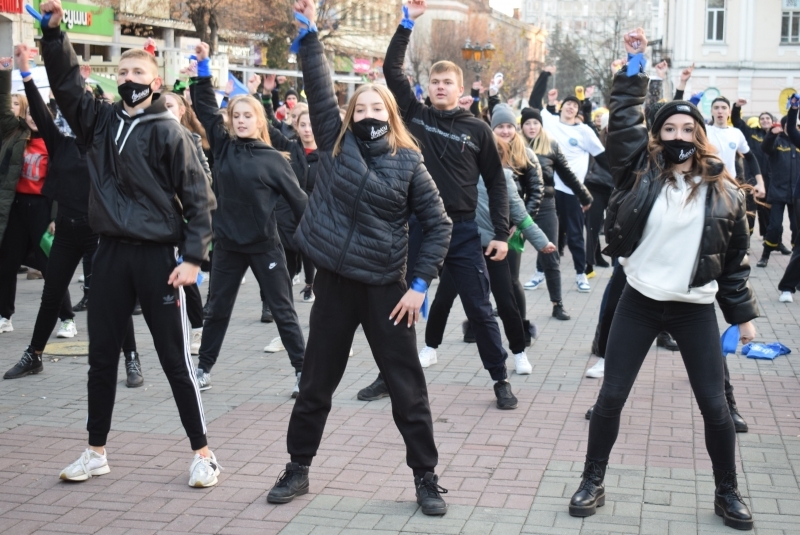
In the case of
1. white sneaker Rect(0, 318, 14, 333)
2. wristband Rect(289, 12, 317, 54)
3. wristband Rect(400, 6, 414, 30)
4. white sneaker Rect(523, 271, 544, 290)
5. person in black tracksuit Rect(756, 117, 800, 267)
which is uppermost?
wristband Rect(400, 6, 414, 30)

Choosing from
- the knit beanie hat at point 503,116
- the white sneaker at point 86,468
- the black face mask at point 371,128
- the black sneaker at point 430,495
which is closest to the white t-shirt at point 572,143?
the knit beanie hat at point 503,116

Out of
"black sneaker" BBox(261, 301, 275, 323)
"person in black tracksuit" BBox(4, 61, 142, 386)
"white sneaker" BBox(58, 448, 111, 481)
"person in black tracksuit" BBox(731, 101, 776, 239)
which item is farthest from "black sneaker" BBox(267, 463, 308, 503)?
"person in black tracksuit" BBox(731, 101, 776, 239)

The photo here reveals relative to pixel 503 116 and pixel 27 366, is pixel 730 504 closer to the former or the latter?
pixel 503 116

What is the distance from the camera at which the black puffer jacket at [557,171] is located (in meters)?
10.2

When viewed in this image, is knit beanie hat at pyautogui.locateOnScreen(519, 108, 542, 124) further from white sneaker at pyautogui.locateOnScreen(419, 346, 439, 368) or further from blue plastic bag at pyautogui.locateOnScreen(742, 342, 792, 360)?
white sneaker at pyautogui.locateOnScreen(419, 346, 439, 368)

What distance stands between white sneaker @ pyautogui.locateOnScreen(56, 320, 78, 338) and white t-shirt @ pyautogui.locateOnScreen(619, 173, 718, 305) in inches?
234

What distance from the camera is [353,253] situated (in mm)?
4758

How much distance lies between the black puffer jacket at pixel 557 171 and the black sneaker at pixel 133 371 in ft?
14.7

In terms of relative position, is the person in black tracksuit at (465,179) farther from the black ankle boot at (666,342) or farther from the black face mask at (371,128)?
the black ankle boot at (666,342)

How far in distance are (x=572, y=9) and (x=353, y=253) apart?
168 m

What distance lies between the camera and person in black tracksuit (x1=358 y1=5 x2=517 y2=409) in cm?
664

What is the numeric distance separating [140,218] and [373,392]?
2.47m

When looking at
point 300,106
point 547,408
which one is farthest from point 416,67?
point 547,408

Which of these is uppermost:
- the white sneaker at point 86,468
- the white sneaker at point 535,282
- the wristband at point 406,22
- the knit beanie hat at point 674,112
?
the wristband at point 406,22
